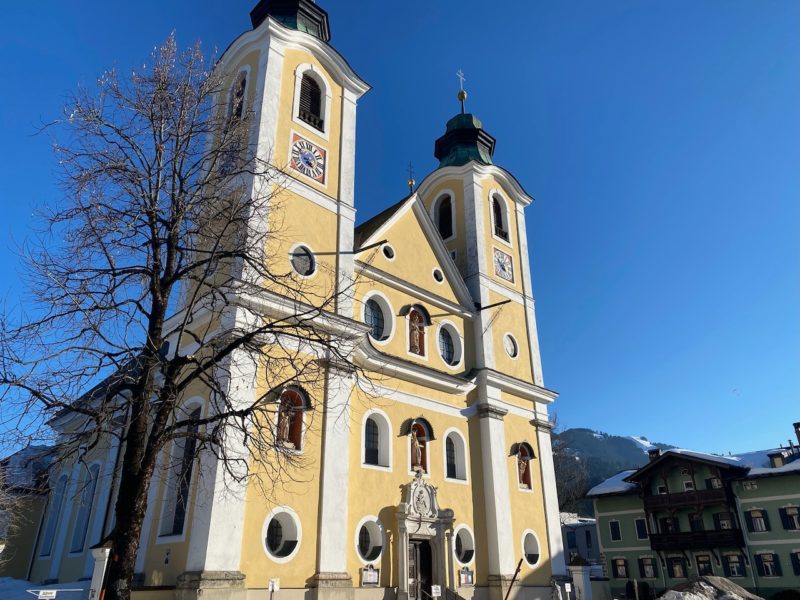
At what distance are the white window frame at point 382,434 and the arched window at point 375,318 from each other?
252cm

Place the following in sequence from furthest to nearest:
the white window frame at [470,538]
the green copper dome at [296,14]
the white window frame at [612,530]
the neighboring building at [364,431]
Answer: the white window frame at [612,530]
the green copper dome at [296,14]
the white window frame at [470,538]
the neighboring building at [364,431]

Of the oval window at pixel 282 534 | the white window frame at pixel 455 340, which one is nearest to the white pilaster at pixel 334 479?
the oval window at pixel 282 534

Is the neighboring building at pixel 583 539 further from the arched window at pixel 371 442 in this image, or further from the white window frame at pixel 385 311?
the arched window at pixel 371 442

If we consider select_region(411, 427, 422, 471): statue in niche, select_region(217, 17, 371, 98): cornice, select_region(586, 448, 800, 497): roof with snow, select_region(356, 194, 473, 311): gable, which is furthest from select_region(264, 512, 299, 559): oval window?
select_region(586, 448, 800, 497): roof with snow

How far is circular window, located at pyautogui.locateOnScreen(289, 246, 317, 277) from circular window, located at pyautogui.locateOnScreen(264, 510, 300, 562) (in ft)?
21.3

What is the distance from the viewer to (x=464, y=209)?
2591 centimetres

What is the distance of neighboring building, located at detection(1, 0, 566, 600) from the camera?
558 inches

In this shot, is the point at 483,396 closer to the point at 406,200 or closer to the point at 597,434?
the point at 406,200

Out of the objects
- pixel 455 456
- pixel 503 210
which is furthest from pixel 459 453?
pixel 503 210

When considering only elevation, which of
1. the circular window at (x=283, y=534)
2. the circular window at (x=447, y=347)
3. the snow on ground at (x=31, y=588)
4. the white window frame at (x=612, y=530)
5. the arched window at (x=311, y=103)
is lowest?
the snow on ground at (x=31, y=588)

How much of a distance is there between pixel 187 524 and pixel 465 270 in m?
14.8

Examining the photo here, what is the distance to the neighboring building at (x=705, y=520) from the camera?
33250 mm

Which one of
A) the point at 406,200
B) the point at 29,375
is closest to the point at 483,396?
the point at 406,200

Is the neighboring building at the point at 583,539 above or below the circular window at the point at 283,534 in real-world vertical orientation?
above
